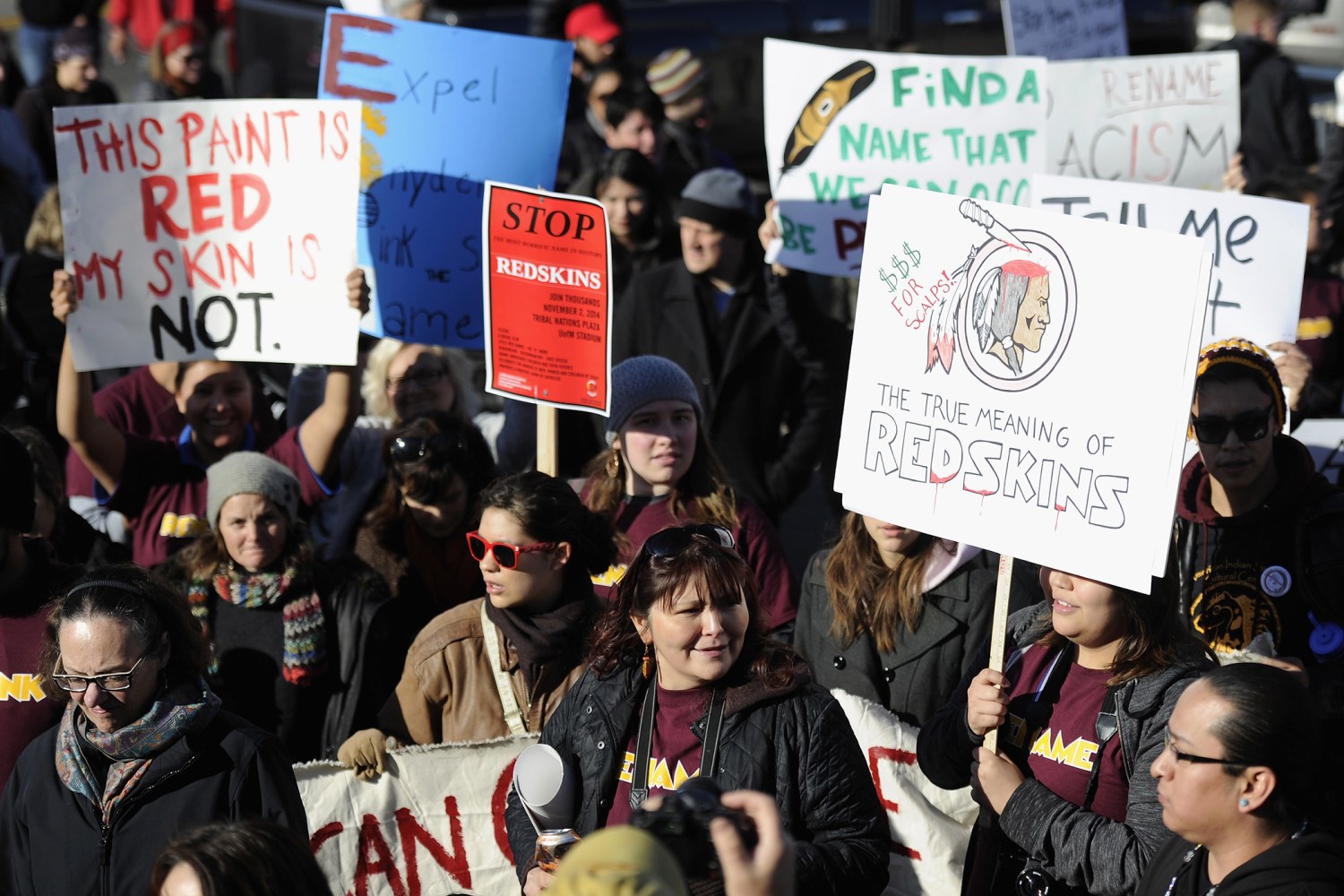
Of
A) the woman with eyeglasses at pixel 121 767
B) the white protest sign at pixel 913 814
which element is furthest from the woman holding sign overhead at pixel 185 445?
the white protest sign at pixel 913 814

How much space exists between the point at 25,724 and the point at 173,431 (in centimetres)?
234

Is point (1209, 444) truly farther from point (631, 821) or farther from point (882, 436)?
point (631, 821)

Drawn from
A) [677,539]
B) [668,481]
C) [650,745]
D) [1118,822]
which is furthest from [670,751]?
[668,481]

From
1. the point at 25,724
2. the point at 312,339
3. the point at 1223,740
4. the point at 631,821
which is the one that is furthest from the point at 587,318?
the point at 631,821

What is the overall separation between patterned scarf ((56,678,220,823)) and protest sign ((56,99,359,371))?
2129 mm

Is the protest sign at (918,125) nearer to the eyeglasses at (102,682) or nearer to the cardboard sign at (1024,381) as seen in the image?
the cardboard sign at (1024,381)

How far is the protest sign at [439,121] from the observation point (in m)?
5.77

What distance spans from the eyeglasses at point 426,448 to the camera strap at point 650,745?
1878mm

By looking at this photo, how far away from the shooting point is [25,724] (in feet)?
12.1

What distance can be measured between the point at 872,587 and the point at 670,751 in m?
1.22

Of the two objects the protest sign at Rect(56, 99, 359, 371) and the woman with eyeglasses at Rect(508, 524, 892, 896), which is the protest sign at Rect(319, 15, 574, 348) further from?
the woman with eyeglasses at Rect(508, 524, 892, 896)

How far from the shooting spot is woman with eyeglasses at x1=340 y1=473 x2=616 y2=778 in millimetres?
4020

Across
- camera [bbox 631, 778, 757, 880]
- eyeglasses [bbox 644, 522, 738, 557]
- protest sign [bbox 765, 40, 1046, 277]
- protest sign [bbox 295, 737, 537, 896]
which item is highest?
protest sign [bbox 765, 40, 1046, 277]

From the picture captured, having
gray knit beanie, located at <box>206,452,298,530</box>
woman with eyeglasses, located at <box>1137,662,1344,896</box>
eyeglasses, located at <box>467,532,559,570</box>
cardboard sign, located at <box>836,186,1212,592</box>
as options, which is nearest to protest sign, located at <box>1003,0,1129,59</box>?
cardboard sign, located at <box>836,186,1212,592</box>
